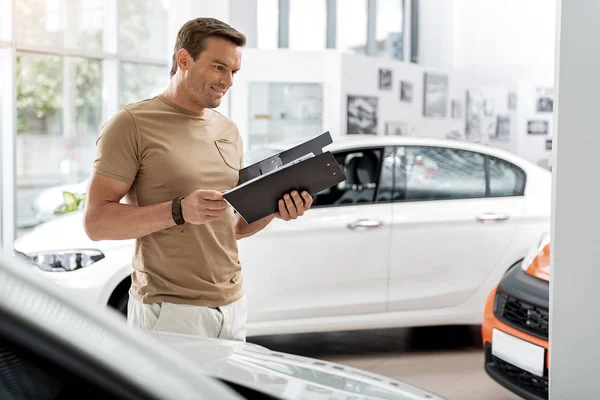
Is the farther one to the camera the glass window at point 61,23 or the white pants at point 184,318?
the glass window at point 61,23

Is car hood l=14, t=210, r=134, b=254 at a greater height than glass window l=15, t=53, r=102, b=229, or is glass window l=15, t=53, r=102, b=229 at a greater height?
glass window l=15, t=53, r=102, b=229

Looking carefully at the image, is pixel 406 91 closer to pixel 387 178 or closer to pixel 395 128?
pixel 395 128

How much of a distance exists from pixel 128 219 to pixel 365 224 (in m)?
2.69

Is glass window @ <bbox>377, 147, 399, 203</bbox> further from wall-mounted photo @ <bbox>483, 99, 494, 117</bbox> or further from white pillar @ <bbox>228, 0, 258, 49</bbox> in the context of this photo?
wall-mounted photo @ <bbox>483, 99, 494, 117</bbox>

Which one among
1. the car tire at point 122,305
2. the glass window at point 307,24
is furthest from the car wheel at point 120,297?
the glass window at point 307,24

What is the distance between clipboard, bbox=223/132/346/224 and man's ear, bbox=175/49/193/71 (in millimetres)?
351

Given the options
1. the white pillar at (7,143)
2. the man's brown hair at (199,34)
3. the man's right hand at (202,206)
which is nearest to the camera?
the man's right hand at (202,206)

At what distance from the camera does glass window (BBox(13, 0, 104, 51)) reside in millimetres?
8055

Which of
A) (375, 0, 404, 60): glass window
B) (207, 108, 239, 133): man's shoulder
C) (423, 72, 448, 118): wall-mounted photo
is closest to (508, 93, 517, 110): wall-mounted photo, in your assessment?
(423, 72, 448, 118): wall-mounted photo

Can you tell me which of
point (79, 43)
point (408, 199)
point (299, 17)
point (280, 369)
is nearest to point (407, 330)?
point (408, 199)

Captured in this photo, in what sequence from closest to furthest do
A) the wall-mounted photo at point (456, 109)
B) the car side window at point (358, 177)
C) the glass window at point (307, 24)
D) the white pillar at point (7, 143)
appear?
the car side window at point (358, 177), the white pillar at point (7, 143), the wall-mounted photo at point (456, 109), the glass window at point (307, 24)

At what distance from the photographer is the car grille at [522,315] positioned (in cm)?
341

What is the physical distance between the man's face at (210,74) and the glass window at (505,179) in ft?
10.2

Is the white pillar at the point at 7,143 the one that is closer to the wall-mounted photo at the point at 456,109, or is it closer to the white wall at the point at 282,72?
the white wall at the point at 282,72
